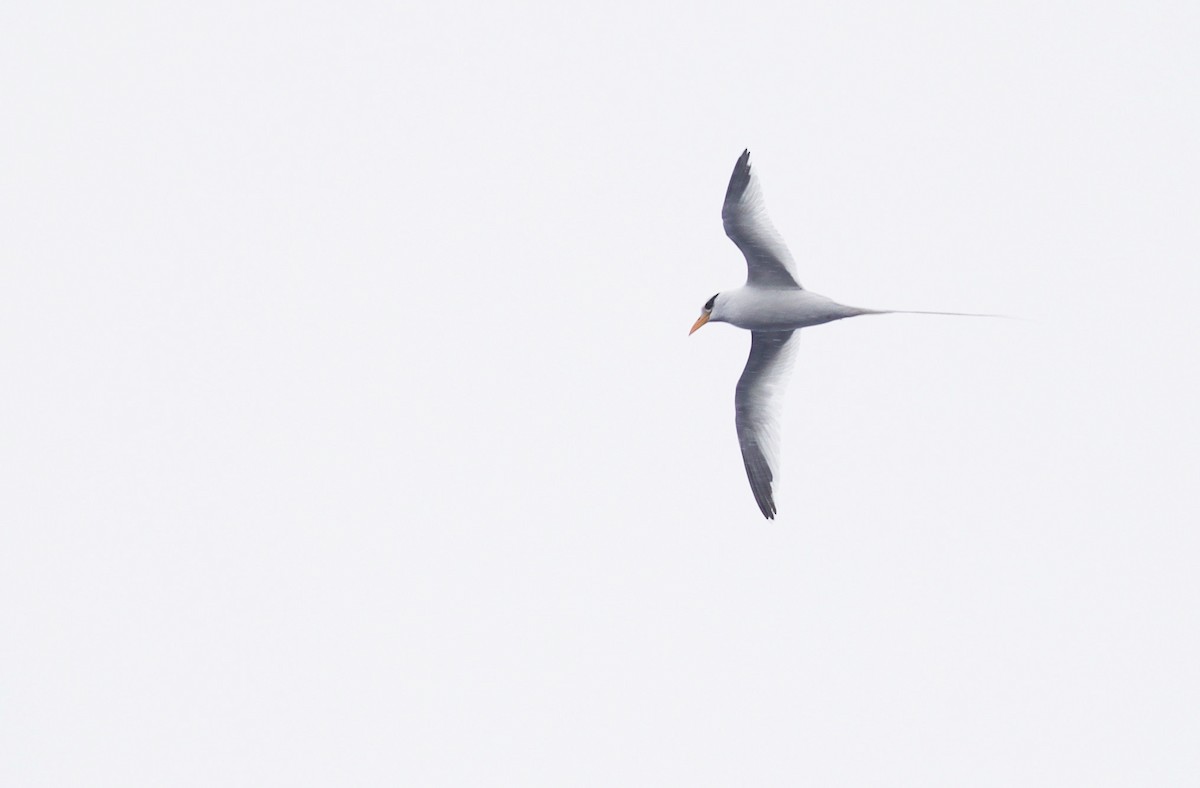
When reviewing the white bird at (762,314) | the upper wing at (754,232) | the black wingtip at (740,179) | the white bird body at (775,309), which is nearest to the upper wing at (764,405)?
the white bird at (762,314)

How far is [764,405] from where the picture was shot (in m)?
18.7

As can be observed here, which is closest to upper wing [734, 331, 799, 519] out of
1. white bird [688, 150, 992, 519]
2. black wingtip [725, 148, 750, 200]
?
white bird [688, 150, 992, 519]

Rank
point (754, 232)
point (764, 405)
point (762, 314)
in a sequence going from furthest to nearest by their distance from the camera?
1. point (764, 405)
2. point (762, 314)
3. point (754, 232)

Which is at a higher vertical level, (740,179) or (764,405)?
(740,179)

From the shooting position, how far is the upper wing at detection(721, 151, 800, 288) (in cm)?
1673

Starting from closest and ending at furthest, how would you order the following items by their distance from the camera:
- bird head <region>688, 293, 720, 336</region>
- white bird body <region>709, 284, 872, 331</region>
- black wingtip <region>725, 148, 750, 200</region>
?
black wingtip <region>725, 148, 750, 200</region> < white bird body <region>709, 284, 872, 331</region> < bird head <region>688, 293, 720, 336</region>

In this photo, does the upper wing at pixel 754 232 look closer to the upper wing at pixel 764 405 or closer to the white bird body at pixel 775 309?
the white bird body at pixel 775 309

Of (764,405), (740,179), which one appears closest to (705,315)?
(764,405)

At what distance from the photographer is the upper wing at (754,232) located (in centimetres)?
1673

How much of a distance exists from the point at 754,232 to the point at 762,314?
125cm

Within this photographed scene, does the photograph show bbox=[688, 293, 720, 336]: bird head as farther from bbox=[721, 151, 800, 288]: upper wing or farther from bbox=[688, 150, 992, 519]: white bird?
bbox=[721, 151, 800, 288]: upper wing

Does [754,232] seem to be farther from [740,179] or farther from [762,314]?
[762,314]

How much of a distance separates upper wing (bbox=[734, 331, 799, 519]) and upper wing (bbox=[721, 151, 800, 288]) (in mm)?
1513

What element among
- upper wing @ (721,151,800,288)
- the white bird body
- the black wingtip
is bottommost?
the white bird body
